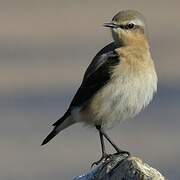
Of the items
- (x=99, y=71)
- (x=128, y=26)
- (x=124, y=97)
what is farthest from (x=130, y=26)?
(x=124, y=97)

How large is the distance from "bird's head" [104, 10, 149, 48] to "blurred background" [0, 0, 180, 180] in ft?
9.38

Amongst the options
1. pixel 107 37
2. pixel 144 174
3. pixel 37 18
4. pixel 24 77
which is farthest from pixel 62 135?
pixel 144 174

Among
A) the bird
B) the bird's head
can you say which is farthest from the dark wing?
the bird's head

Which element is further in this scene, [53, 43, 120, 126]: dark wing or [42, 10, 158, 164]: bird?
[53, 43, 120, 126]: dark wing

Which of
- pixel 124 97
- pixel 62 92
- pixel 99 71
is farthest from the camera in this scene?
pixel 62 92

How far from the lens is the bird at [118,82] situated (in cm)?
942

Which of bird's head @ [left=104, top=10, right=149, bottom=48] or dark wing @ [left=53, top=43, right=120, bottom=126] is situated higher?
bird's head @ [left=104, top=10, right=149, bottom=48]

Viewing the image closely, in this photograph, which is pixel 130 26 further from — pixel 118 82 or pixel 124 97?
pixel 124 97

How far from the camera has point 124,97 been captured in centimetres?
940

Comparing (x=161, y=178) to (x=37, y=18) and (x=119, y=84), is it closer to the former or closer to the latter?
(x=119, y=84)

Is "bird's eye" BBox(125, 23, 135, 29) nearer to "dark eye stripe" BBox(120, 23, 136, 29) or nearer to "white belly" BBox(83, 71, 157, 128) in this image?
"dark eye stripe" BBox(120, 23, 136, 29)

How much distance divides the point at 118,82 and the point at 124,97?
0.55ft

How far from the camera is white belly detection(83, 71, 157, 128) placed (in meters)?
9.39

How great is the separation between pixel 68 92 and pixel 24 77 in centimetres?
117
